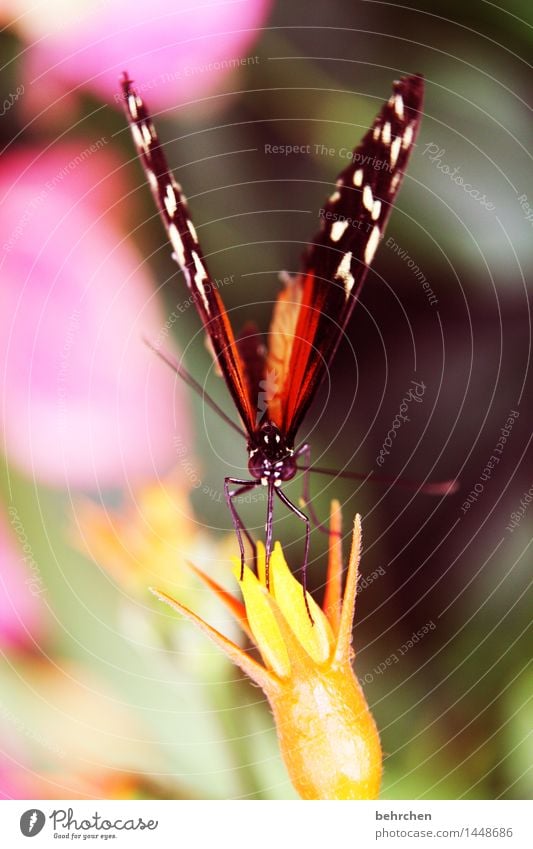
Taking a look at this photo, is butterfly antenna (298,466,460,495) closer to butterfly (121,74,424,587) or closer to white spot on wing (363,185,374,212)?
butterfly (121,74,424,587)

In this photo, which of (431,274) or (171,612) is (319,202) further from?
(171,612)

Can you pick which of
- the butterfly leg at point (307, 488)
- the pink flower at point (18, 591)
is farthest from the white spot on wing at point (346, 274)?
the pink flower at point (18, 591)

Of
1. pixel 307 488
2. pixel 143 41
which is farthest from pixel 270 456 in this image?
pixel 143 41

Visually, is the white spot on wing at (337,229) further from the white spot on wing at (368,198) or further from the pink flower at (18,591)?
the pink flower at (18,591)

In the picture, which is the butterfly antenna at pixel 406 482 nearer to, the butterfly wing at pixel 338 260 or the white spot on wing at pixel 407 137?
the butterfly wing at pixel 338 260

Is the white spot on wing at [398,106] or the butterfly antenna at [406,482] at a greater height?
the white spot on wing at [398,106]

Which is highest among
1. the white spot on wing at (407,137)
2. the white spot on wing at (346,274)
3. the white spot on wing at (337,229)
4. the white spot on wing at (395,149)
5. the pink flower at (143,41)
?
the pink flower at (143,41)

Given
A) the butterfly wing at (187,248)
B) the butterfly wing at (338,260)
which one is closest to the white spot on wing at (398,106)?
the butterfly wing at (338,260)
